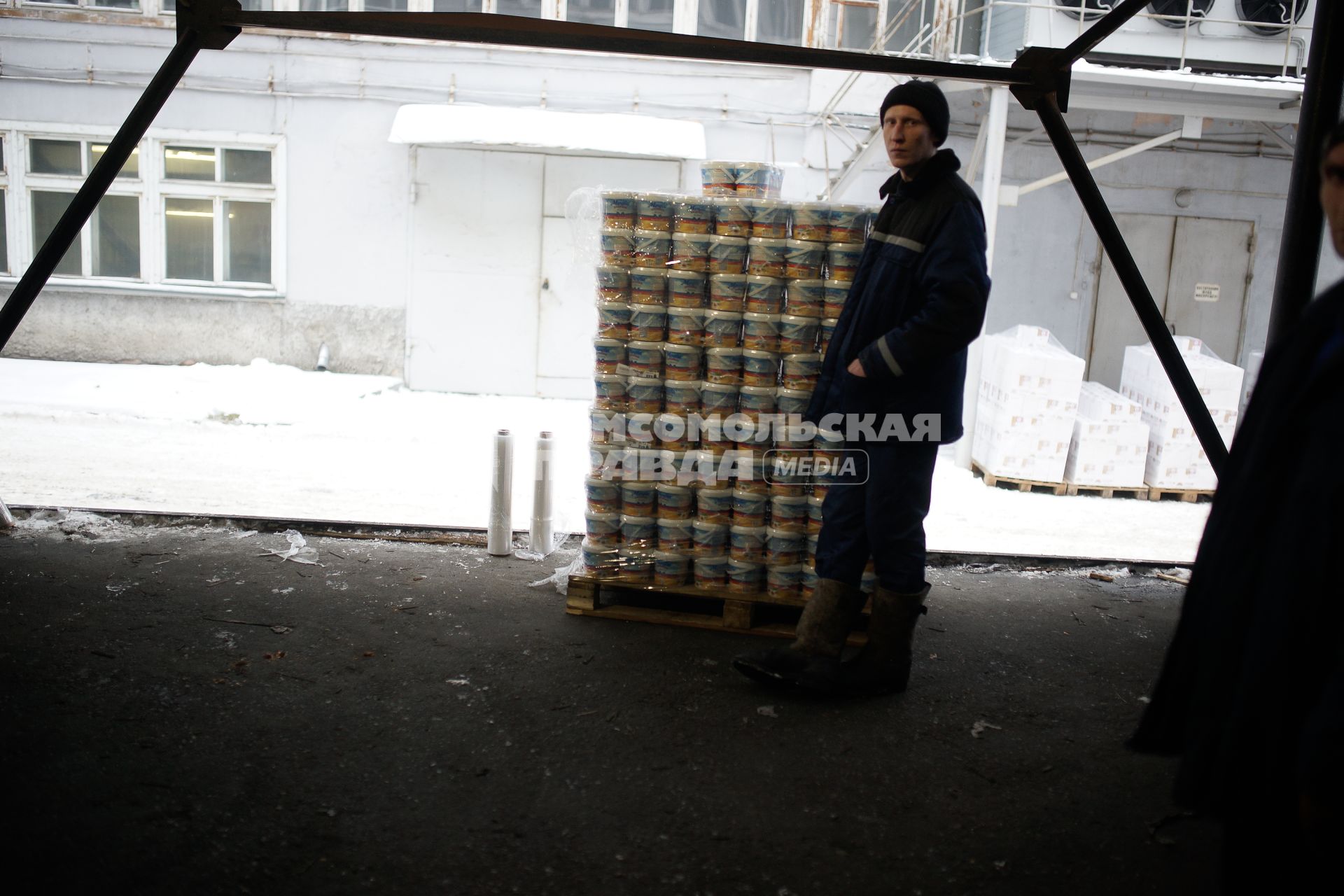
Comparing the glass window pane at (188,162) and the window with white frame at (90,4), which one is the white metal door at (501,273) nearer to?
the glass window pane at (188,162)

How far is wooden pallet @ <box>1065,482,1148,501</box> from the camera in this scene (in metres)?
9.99

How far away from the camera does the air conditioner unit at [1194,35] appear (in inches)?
467

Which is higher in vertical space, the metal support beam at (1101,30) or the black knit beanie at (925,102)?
the metal support beam at (1101,30)

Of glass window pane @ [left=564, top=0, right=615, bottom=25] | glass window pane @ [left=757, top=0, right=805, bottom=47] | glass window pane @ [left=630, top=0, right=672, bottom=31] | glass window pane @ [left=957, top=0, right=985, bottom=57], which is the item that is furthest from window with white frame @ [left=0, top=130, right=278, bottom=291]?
glass window pane @ [left=957, top=0, right=985, bottom=57]

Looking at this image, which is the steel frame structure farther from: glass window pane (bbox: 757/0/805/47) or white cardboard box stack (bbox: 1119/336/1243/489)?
glass window pane (bbox: 757/0/805/47)

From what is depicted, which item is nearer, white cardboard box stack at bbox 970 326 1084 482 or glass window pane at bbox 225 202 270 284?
white cardboard box stack at bbox 970 326 1084 482

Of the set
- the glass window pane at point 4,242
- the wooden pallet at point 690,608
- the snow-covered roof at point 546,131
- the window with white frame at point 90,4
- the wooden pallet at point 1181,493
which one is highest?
the window with white frame at point 90,4

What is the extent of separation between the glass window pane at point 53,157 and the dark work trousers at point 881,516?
1290cm

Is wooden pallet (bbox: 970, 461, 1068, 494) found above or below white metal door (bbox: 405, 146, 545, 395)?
below

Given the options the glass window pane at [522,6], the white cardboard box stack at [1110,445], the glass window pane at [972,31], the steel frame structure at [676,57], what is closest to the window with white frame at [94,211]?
the glass window pane at [522,6]

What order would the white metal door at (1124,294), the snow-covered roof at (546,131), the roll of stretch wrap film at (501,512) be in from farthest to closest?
the white metal door at (1124,294), the snow-covered roof at (546,131), the roll of stretch wrap film at (501,512)

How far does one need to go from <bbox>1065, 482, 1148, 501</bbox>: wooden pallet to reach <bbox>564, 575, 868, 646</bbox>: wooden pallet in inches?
236

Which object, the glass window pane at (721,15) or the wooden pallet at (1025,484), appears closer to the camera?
the wooden pallet at (1025,484)

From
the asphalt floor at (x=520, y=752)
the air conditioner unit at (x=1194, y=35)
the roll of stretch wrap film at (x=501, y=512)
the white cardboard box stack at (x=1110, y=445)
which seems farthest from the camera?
the air conditioner unit at (x=1194, y=35)
